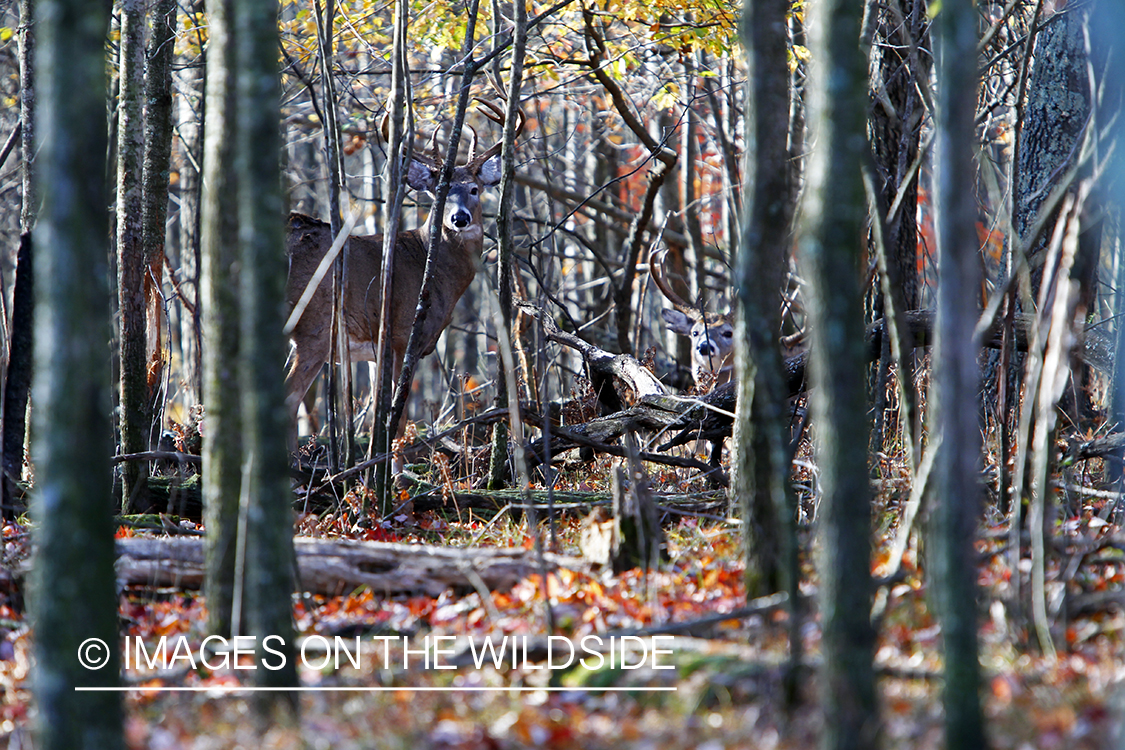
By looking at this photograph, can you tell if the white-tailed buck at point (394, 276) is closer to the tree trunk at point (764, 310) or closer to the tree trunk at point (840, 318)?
the tree trunk at point (764, 310)

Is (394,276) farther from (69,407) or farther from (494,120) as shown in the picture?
(69,407)

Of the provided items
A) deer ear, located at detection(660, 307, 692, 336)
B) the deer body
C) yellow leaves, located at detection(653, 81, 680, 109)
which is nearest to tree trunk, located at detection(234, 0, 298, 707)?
the deer body

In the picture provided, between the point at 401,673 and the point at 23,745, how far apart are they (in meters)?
1.26

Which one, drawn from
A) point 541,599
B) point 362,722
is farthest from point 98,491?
point 541,599

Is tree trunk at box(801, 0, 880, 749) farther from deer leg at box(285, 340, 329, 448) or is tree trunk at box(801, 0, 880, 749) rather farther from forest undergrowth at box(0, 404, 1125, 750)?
deer leg at box(285, 340, 329, 448)

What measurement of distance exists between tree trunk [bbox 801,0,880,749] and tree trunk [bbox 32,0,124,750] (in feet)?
6.68

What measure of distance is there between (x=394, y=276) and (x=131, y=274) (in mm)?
3546

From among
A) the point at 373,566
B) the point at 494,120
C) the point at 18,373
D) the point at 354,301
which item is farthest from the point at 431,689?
the point at 494,120

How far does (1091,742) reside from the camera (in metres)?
2.66

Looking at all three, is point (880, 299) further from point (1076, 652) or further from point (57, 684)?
point (57, 684)

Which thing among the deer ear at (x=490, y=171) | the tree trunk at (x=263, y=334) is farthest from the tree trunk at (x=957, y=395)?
the deer ear at (x=490, y=171)

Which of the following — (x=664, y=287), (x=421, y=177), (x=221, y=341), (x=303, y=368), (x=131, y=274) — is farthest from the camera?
(x=664, y=287)

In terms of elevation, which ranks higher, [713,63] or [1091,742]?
[713,63]

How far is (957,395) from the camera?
2.60 meters
